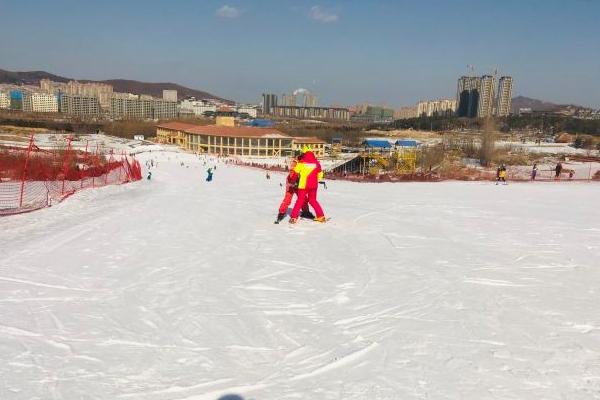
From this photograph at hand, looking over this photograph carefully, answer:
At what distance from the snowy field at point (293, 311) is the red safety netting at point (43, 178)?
2.15 meters

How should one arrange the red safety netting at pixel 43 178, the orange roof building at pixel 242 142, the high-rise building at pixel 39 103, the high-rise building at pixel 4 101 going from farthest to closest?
the high-rise building at pixel 4 101 → the high-rise building at pixel 39 103 → the orange roof building at pixel 242 142 → the red safety netting at pixel 43 178

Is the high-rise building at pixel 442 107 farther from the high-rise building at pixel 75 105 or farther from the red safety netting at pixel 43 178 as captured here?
the red safety netting at pixel 43 178

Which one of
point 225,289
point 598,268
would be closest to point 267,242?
point 225,289

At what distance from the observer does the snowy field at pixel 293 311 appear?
3150mm

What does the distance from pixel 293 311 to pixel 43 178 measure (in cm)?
1422

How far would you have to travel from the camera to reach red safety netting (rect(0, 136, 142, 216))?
1051 cm

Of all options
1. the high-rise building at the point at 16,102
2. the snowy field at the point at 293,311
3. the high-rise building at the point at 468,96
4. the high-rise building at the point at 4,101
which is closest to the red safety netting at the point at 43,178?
the snowy field at the point at 293,311

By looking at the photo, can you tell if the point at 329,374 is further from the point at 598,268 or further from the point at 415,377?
the point at 598,268

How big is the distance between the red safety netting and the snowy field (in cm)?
215

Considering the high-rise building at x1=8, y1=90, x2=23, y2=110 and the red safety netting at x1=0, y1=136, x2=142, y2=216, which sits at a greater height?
the high-rise building at x1=8, y1=90, x2=23, y2=110

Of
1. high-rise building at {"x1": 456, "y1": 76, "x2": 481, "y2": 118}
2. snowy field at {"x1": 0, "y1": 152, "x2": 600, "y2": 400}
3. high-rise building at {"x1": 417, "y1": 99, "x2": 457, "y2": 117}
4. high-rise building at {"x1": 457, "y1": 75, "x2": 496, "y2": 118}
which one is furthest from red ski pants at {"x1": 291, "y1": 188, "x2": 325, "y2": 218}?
high-rise building at {"x1": 417, "y1": 99, "x2": 457, "y2": 117}

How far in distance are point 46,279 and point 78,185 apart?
9.85m

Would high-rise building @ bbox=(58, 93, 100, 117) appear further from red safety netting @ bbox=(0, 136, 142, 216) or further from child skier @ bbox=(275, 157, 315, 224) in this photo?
child skier @ bbox=(275, 157, 315, 224)

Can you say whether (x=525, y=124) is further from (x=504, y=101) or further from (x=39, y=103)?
(x=39, y=103)
